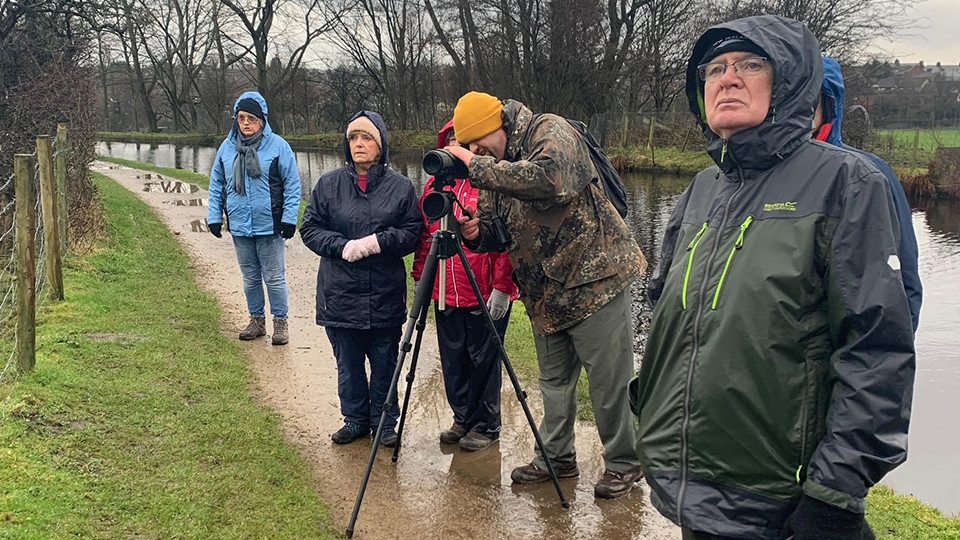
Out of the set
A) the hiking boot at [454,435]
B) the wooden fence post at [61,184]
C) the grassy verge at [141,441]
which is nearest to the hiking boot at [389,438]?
the hiking boot at [454,435]

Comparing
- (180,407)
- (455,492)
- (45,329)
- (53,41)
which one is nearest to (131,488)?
(180,407)

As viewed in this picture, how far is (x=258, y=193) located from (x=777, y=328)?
4840 millimetres

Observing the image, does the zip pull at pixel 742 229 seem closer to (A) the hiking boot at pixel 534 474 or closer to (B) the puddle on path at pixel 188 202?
(A) the hiking boot at pixel 534 474

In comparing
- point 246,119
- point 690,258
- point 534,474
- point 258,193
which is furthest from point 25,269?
point 690,258

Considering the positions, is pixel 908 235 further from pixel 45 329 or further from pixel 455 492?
pixel 45 329

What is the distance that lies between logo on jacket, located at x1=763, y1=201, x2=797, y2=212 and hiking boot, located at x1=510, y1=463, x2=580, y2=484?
2335mm

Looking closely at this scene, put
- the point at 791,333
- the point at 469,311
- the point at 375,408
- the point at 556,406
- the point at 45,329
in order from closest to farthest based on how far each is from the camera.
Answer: the point at 791,333 < the point at 556,406 < the point at 469,311 < the point at 375,408 < the point at 45,329

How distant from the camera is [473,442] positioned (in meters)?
4.37

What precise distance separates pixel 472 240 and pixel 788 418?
6.84ft

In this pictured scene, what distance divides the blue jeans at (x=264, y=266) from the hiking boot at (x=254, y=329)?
0.19 m

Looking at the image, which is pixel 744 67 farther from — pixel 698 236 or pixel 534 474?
pixel 534 474

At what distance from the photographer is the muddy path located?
358cm

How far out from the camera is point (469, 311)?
4176mm

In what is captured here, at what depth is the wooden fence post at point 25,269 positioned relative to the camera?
4676mm
